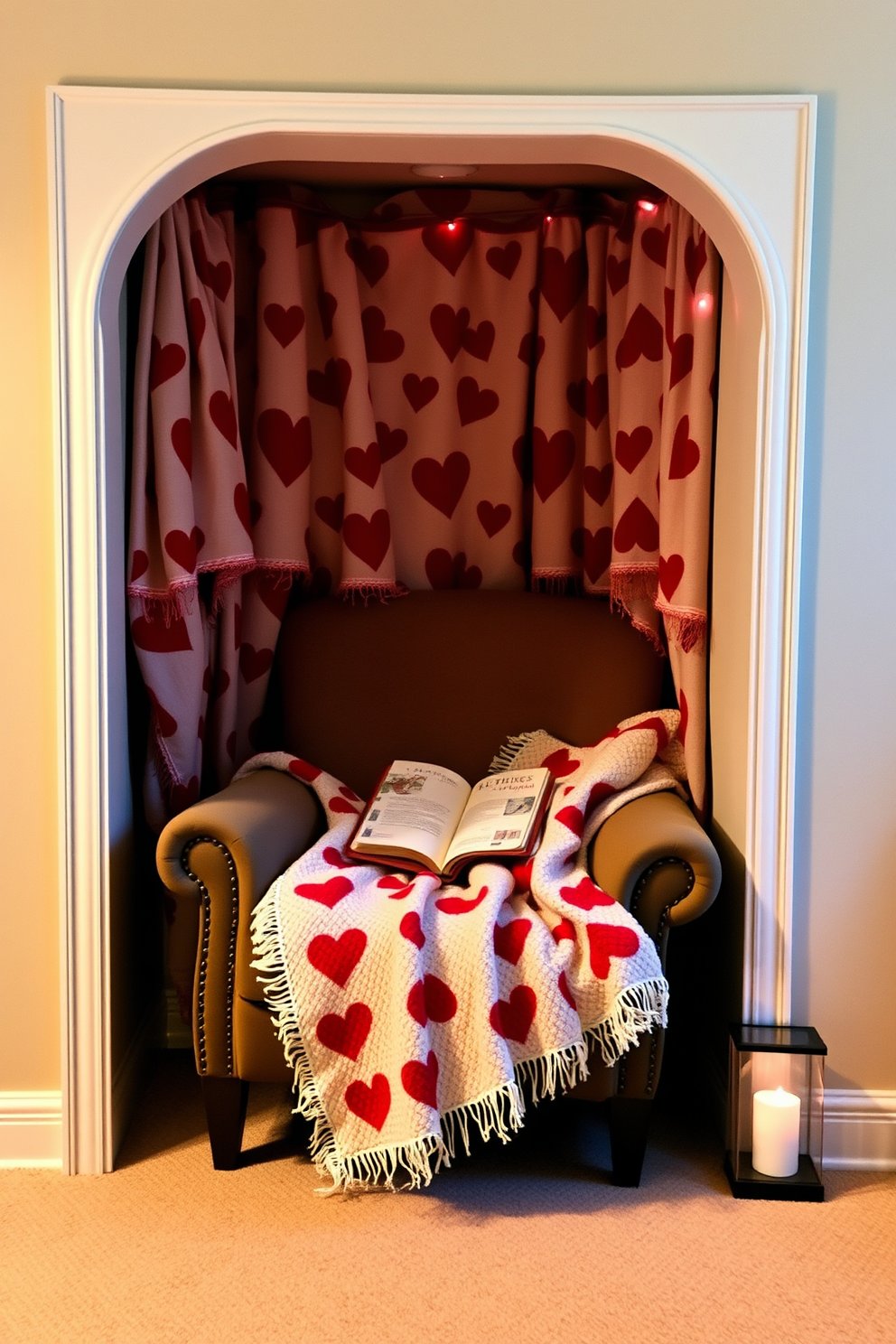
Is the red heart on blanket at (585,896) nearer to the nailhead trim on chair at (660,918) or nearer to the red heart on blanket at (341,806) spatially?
the nailhead trim on chair at (660,918)

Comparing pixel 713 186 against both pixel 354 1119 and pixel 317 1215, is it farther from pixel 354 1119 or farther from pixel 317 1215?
pixel 317 1215

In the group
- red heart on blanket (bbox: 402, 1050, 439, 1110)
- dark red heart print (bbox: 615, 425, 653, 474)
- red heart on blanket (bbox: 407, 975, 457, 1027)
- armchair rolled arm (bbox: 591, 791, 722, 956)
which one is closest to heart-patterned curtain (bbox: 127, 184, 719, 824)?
dark red heart print (bbox: 615, 425, 653, 474)

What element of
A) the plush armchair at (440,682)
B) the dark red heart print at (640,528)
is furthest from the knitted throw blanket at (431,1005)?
the dark red heart print at (640,528)

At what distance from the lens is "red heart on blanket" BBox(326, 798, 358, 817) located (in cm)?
236

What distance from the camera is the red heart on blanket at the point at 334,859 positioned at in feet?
7.00

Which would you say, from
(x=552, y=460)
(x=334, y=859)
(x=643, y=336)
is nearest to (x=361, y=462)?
(x=552, y=460)

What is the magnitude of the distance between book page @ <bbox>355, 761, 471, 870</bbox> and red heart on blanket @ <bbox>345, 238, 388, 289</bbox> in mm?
1122

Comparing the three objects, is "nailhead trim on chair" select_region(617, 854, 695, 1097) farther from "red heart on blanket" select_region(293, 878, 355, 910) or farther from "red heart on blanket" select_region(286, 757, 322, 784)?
"red heart on blanket" select_region(286, 757, 322, 784)

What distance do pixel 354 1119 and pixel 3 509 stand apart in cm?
120

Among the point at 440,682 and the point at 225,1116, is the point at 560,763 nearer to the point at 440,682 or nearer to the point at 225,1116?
the point at 440,682

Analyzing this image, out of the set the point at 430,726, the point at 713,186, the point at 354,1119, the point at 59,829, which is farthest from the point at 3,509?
the point at 713,186

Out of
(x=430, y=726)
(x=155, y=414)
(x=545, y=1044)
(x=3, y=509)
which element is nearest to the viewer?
(x=545, y=1044)

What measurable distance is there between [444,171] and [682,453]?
82cm

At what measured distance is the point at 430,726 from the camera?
261cm
